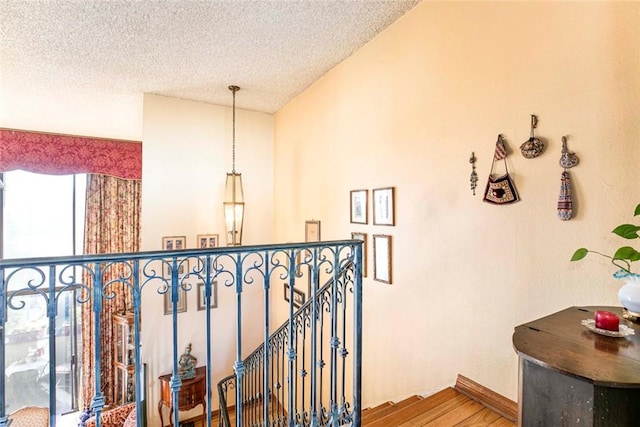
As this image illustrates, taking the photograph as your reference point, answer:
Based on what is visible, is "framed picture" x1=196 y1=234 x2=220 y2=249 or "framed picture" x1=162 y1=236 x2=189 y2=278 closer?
"framed picture" x1=162 y1=236 x2=189 y2=278

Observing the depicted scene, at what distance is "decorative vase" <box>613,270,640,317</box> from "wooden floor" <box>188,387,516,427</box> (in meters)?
0.91

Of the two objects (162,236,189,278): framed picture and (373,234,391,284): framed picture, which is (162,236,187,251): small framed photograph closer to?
(162,236,189,278): framed picture

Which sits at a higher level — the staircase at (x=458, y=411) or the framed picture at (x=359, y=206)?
the framed picture at (x=359, y=206)

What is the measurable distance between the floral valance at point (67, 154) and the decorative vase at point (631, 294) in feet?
20.1

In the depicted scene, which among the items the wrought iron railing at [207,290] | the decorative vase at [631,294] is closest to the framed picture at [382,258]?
the wrought iron railing at [207,290]

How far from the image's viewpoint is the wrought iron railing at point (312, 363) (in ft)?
5.26

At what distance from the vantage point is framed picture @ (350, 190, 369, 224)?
2783mm

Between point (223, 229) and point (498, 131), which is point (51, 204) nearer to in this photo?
point (223, 229)

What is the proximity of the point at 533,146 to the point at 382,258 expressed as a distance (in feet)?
4.42

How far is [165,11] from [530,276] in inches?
117

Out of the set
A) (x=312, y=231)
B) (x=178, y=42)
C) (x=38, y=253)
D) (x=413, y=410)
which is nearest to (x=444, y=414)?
(x=413, y=410)

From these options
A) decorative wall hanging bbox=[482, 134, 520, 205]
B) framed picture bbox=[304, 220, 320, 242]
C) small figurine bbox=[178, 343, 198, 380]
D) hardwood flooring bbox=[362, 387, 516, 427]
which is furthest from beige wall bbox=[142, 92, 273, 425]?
decorative wall hanging bbox=[482, 134, 520, 205]

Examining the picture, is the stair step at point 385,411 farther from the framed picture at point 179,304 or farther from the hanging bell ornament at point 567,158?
the framed picture at point 179,304

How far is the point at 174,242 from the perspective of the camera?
4.00 meters
